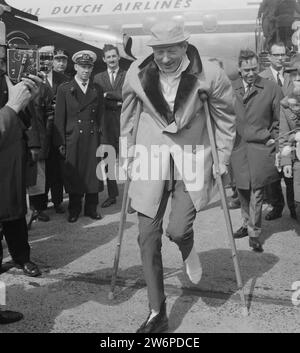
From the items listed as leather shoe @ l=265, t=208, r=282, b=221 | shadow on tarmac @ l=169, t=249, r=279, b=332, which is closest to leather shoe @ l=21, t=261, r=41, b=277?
shadow on tarmac @ l=169, t=249, r=279, b=332

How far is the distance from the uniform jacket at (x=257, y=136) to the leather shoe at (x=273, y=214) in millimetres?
1119

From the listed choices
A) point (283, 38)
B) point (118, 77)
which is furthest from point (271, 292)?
point (283, 38)

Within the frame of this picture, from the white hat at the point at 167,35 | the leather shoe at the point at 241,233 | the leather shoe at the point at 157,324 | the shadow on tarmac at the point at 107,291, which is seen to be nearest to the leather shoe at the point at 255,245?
the shadow on tarmac at the point at 107,291

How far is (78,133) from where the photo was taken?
22.4ft

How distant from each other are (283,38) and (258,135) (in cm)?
789

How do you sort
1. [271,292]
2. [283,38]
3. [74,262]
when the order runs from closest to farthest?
[271,292]
[74,262]
[283,38]

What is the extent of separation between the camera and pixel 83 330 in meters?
3.61

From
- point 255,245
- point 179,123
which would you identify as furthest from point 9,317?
point 255,245

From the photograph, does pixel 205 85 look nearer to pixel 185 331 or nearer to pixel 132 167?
pixel 132 167

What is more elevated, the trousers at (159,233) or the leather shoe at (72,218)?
the trousers at (159,233)

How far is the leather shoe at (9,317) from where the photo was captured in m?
3.72

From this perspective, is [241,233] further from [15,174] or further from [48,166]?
[48,166]

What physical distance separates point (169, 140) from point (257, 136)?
2.02 metres

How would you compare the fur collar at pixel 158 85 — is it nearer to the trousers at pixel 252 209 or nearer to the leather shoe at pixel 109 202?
the trousers at pixel 252 209
